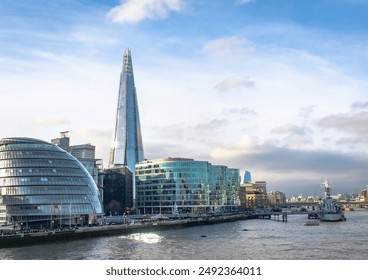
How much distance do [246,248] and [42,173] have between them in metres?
58.0

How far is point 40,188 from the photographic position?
108 metres

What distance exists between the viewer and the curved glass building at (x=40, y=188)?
4183 inches

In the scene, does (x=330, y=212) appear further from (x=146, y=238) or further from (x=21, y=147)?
(x=21, y=147)

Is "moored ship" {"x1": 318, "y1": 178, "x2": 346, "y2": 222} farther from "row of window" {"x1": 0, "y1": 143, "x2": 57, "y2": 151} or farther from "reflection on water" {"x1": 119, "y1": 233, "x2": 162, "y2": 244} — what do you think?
"row of window" {"x1": 0, "y1": 143, "x2": 57, "y2": 151}

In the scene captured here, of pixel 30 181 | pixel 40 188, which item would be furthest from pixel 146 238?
pixel 30 181

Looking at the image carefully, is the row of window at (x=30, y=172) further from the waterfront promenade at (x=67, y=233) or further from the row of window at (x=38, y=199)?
the waterfront promenade at (x=67, y=233)

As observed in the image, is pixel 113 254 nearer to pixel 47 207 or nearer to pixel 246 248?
pixel 246 248

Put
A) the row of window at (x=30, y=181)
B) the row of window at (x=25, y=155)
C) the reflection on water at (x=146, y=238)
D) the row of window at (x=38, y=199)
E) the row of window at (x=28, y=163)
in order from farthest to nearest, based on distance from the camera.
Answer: the row of window at (x=25, y=155) → the row of window at (x=28, y=163) → the row of window at (x=30, y=181) → the row of window at (x=38, y=199) → the reflection on water at (x=146, y=238)

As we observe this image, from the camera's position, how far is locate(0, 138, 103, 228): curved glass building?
106 meters

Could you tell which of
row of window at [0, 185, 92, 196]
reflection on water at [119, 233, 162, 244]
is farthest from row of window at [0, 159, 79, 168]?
reflection on water at [119, 233, 162, 244]

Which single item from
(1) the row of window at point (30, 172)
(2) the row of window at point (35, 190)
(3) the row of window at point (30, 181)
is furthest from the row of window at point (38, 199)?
(1) the row of window at point (30, 172)

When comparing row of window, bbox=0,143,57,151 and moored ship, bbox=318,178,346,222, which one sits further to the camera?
moored ship, bbox=318,178,346,222

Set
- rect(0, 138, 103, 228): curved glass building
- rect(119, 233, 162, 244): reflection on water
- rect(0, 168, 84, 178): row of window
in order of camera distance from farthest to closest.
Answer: rect(0, 168, 84, 178): row of window, rect(0, 138, 103, 228): curved glass building, rect(119, 233, 162, 244): reflection on water
